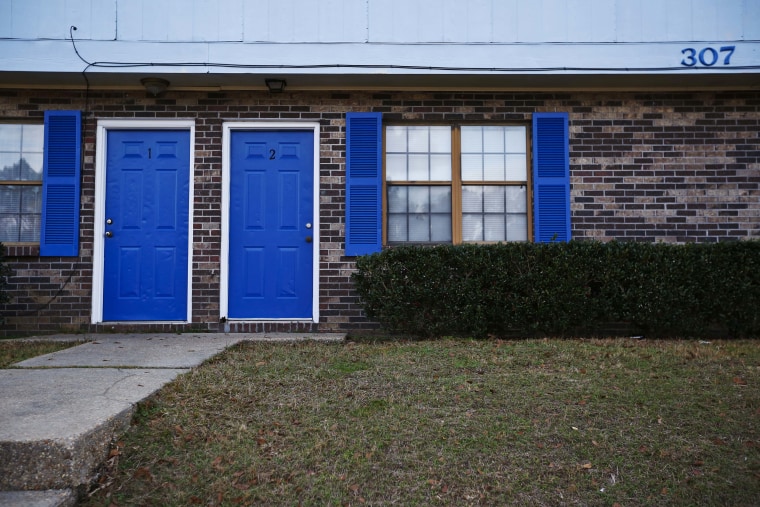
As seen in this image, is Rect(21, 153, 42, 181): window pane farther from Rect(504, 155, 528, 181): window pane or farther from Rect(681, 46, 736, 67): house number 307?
Rect(681, 46, 736, 67): house number 307

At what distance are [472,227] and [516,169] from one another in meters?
0.89

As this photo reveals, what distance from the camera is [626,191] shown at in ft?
24.5

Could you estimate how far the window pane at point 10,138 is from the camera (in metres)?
7.38

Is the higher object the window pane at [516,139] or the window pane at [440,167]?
the window pane at [516,139]

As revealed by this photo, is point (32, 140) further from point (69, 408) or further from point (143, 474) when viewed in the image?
point (143, 474)

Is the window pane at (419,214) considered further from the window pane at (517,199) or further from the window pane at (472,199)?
the window pane at (517,199)

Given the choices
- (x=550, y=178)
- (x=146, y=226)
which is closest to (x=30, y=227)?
(x=146, y=226)

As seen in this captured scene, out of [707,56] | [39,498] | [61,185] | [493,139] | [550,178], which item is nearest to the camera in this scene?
[39,498]

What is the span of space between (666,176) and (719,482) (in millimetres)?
5071

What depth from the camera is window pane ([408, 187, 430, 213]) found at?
24.8 feet

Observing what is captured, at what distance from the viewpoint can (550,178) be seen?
7.43 m

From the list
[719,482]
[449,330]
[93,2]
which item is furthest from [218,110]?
[719,482]

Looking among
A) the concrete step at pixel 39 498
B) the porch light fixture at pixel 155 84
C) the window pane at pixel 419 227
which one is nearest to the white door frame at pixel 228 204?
the porch light fixture at pixel 155 84

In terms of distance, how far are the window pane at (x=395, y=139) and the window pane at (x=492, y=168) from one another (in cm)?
101
